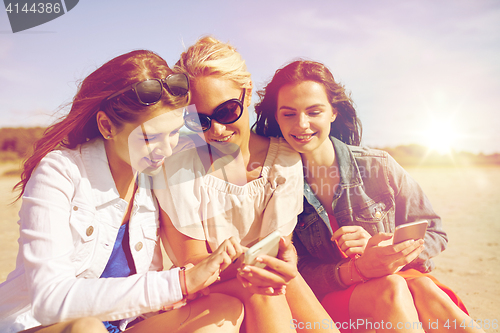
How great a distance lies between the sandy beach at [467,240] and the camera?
372 cm

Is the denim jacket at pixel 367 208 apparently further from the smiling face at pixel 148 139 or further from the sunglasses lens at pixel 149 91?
the sunglasses lens at pixel 149 91

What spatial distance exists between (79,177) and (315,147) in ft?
5.09

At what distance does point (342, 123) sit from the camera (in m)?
2.76

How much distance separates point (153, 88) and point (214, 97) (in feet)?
1.45

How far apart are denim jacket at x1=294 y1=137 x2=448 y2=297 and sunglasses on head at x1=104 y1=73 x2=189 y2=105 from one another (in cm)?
121

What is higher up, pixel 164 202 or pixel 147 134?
pixel 147 134

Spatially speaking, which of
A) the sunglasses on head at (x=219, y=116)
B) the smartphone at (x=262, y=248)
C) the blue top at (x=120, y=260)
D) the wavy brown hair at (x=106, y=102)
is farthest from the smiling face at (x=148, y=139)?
the smartphone at (x=262, y=248)

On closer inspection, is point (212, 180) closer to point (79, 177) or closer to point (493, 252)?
point (79, 177)

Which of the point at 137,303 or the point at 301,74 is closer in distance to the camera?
the point at 137,303

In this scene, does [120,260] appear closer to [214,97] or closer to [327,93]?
[214,97]

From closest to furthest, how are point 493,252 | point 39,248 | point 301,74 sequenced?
point 39,248
point 301,74
point 493,252

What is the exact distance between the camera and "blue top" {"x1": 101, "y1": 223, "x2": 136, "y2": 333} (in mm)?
1984

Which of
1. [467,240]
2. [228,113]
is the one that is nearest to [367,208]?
[228,113]

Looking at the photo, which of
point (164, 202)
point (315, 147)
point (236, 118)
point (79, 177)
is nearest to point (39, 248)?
point (79, 177)
